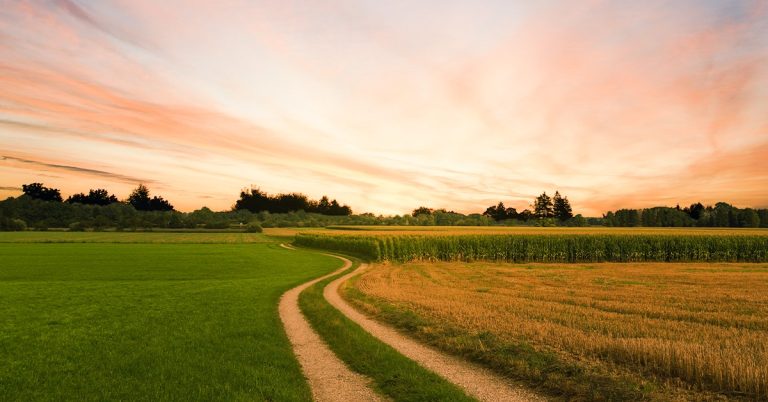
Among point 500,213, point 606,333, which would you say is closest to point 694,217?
point 500,213

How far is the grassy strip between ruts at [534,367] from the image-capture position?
8.72 metres

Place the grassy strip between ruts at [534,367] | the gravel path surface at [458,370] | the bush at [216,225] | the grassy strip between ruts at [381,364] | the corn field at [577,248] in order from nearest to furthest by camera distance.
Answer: the grassy strip between ruts at [534,367] < the grassy strip between ruts at [381,364] < the gravel path surface at [458,370] < the corn field at [577,248] < the bush at [216,225]

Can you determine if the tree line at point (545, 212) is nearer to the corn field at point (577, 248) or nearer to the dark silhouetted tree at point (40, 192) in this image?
the corn field at point (577, 248)

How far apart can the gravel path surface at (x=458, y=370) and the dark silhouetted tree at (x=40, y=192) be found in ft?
600

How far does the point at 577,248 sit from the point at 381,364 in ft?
160

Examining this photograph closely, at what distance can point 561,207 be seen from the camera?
157125 mm

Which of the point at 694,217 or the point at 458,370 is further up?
the point at 694,217

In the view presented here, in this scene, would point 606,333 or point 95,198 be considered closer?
point 606,333

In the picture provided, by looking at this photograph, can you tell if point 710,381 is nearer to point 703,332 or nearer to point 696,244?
point 703,332

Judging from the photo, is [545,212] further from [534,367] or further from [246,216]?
[534,367]

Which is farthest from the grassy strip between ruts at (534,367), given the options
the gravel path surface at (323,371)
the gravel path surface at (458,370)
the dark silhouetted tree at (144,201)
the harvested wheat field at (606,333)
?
the dark silhouetted tree at (144,201)

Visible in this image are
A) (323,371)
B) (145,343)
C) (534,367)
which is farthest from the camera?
(145,343)

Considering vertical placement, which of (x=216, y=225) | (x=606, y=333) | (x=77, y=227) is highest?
(x=216, y=225)

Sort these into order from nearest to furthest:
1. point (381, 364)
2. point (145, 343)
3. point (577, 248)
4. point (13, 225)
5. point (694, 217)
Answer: point (381, 364), point (145, 343), point (577, 248), point (13, 225), point (694, 217)
